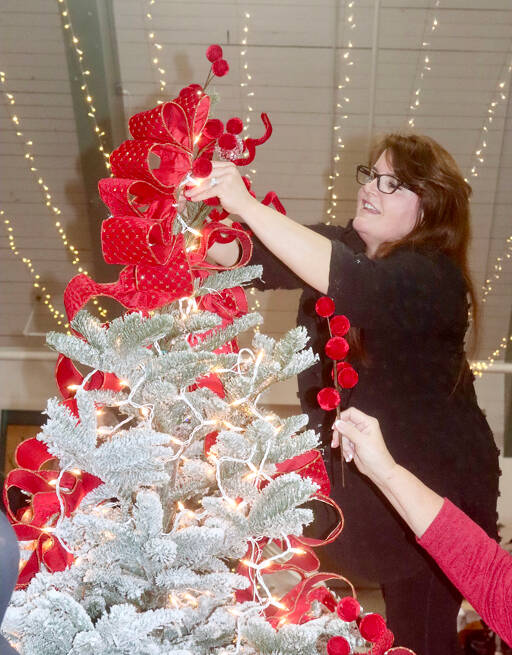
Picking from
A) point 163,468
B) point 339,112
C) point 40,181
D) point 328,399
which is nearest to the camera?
point 163,468

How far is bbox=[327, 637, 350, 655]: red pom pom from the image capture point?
793 mm

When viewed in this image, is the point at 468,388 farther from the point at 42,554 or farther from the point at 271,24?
the point at 271,24

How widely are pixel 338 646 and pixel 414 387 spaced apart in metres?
0.62

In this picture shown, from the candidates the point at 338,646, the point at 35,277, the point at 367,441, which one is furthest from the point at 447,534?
the point at 35,277

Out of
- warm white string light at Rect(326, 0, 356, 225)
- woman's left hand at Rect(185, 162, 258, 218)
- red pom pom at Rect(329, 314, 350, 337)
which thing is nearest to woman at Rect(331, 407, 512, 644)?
red pom pom at Rect(329, 314, 350, 337)

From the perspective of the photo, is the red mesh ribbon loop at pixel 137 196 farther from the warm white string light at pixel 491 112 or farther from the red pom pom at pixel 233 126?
the warm white string light at pixel 491 112

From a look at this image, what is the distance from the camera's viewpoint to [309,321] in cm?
142

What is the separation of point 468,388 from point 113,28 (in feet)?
7.62

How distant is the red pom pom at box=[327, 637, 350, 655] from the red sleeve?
244mm

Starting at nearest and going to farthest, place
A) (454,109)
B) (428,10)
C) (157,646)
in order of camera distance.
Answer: (157,646), (428,10), (454,109)

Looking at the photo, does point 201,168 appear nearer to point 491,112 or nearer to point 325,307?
point 325,307

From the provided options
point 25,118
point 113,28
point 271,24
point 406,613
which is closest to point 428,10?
point 271,24

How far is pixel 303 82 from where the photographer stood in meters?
3.05

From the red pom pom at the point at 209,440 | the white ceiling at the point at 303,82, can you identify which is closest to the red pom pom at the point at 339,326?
the red pom pom at the point at 209,440
